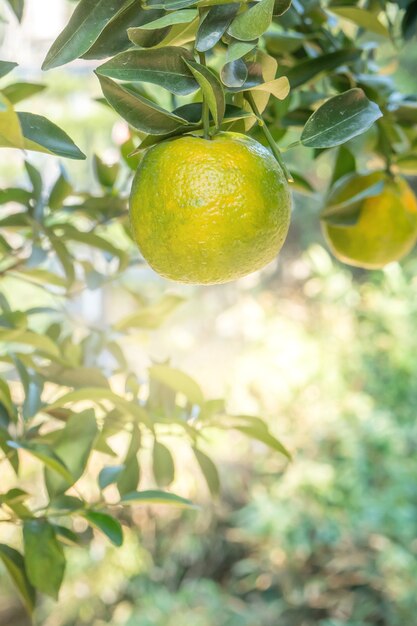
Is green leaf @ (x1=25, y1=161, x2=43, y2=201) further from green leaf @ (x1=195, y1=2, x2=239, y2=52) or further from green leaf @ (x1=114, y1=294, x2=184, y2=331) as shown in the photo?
green leaf @ (x1=195, y1=2, x2=239, y2=52)

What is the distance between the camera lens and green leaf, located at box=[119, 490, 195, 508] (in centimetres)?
39

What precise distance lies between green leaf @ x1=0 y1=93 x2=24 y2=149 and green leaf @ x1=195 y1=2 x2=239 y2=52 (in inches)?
3.1

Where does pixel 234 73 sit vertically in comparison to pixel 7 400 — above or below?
above

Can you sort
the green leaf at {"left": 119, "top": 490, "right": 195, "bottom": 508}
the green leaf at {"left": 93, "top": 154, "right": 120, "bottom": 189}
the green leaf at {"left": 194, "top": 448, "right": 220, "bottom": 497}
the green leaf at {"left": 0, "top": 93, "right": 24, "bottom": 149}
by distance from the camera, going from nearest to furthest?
the green leaf at {"left": 0, "top": 93, "right": 24, "bottom": 149} < the green leaf at {"left": 119, "top": 490, "right": 195, "bottom": 508} < the green leaf at {"left": 194, "top": 448, "right": 220, "bottom": 497} < the green leaf at {"left": 93, "top": 154, "right": 120, "bottom": 189}

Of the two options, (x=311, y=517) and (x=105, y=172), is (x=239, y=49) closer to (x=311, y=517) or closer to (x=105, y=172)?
(x=105, y=172)

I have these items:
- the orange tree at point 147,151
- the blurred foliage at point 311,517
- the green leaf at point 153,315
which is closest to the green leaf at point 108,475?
the orange tree at point 147,151

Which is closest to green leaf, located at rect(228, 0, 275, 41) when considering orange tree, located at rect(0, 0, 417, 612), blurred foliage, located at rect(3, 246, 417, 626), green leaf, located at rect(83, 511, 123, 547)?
orange tree, located at rect(0, 0, 417, 612)

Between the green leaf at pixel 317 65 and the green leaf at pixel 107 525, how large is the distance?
28 centimetres

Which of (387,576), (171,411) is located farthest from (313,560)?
(171,411)

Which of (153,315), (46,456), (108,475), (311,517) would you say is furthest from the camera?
(311,517)

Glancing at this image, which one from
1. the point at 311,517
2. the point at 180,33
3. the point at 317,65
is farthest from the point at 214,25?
the point at 311,517

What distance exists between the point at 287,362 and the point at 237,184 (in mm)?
1895

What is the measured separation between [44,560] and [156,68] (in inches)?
10.3

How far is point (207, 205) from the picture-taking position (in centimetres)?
32
